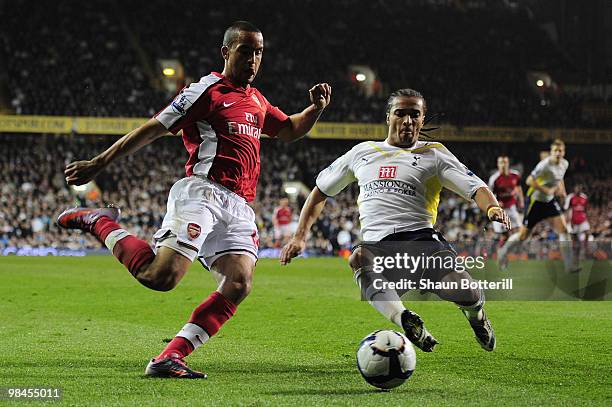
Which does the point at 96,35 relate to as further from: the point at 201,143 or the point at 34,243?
the point at 201,143

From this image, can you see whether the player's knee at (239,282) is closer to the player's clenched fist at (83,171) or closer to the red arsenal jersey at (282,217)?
the player's clenched fist at (83,171)

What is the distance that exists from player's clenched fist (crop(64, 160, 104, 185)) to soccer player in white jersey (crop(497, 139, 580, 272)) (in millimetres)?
10967

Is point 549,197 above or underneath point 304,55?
underneath

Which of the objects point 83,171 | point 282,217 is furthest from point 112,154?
point 282,217

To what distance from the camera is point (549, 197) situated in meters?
15.3

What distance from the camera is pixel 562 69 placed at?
1596 inches

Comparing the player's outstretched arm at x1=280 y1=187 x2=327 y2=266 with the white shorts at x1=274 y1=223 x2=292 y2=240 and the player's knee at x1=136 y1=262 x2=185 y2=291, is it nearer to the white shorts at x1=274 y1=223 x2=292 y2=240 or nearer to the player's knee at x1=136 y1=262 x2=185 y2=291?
the player's knee at x1=136 y1=262 x2=185 y2=291

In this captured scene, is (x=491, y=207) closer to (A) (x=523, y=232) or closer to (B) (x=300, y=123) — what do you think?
(B) (x=300, y=123)

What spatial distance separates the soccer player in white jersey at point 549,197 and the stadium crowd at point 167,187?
898 centimetres

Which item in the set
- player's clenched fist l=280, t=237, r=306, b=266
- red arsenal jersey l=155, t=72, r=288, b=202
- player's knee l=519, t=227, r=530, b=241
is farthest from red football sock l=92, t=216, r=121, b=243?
player's knee l=519, t=227, r=530, b=241

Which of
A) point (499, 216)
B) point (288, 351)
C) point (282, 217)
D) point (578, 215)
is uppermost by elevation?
point (282, 217)

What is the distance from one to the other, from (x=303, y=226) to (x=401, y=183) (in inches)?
29.6

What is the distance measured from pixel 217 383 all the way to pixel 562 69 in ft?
125

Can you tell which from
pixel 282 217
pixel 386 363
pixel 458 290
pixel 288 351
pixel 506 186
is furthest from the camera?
pixel 282 217
